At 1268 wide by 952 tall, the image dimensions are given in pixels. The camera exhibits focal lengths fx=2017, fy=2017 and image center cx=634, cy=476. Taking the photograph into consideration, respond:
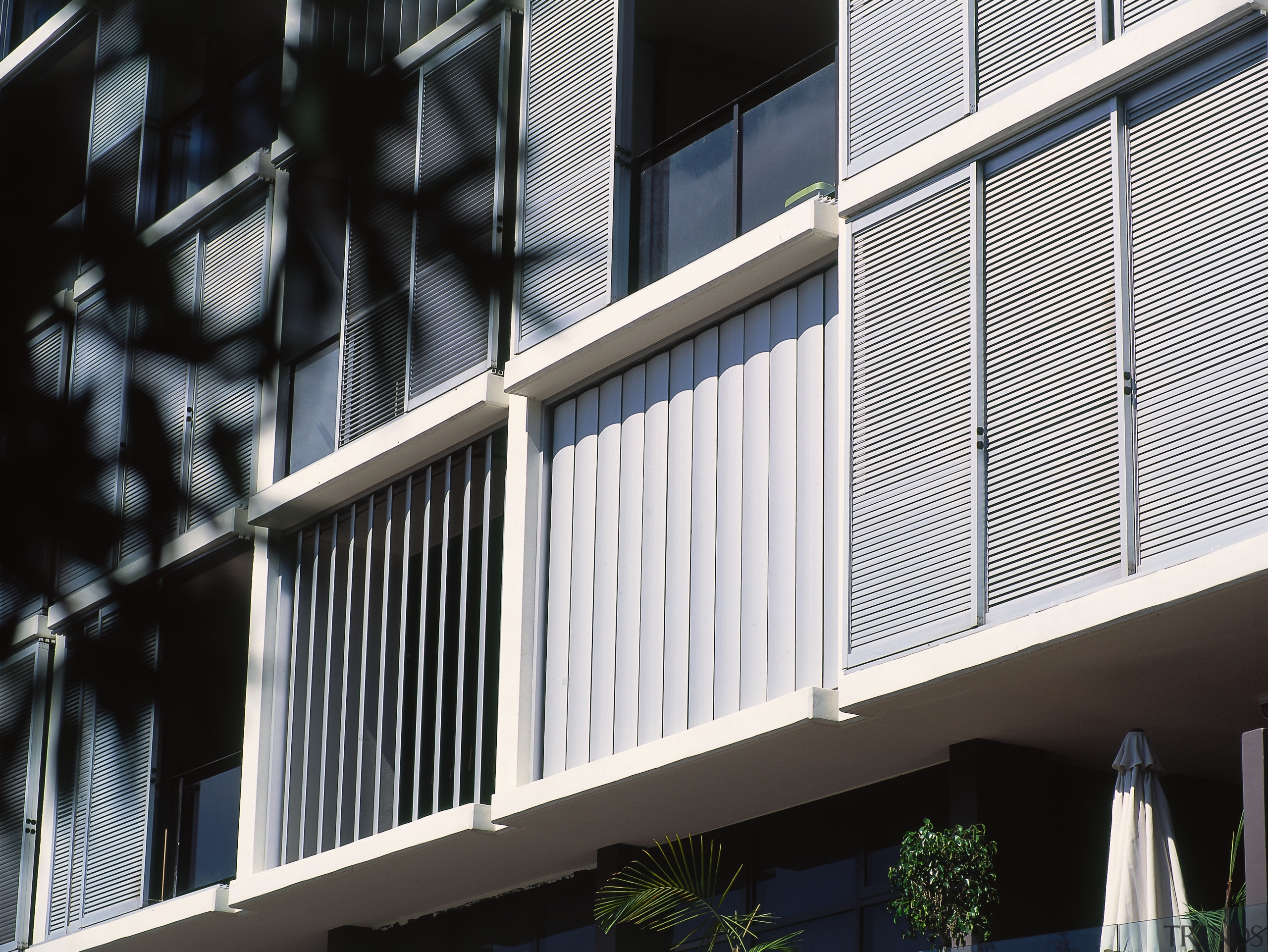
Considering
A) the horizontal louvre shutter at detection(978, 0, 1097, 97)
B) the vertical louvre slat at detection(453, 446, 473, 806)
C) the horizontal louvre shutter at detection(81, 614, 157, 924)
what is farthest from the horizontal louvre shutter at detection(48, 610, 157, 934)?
the horizontal louvre shutter at detection(978, 0, 1097, 97)

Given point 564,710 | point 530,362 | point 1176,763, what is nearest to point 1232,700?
point 1176,763

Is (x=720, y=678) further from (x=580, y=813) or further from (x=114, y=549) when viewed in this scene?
(x=114, y=549)

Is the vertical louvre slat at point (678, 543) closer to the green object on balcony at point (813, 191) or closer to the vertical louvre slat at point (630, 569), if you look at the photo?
the vertical louvre slat at point (630, 569)

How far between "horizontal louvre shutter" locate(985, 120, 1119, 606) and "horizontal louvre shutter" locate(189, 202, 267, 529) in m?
7.06

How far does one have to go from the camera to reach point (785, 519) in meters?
12.9

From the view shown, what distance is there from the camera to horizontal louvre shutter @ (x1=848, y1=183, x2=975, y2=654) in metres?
11.5

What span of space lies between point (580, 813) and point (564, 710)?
0.74 meters

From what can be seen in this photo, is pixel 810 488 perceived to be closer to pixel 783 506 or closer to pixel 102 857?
pixel 783 506

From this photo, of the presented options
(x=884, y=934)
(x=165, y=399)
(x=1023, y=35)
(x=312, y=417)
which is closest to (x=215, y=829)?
(x=312, y=417)

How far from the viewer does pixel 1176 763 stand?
504 inches

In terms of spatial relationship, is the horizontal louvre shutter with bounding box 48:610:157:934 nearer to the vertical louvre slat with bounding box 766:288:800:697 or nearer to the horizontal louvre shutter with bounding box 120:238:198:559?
the vertical louvre slat with bounding box 766:288:800:697

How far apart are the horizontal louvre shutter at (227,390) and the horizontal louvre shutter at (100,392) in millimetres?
135

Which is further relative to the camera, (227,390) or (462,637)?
(462,637)

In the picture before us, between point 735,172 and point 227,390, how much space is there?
11192 millimetres
